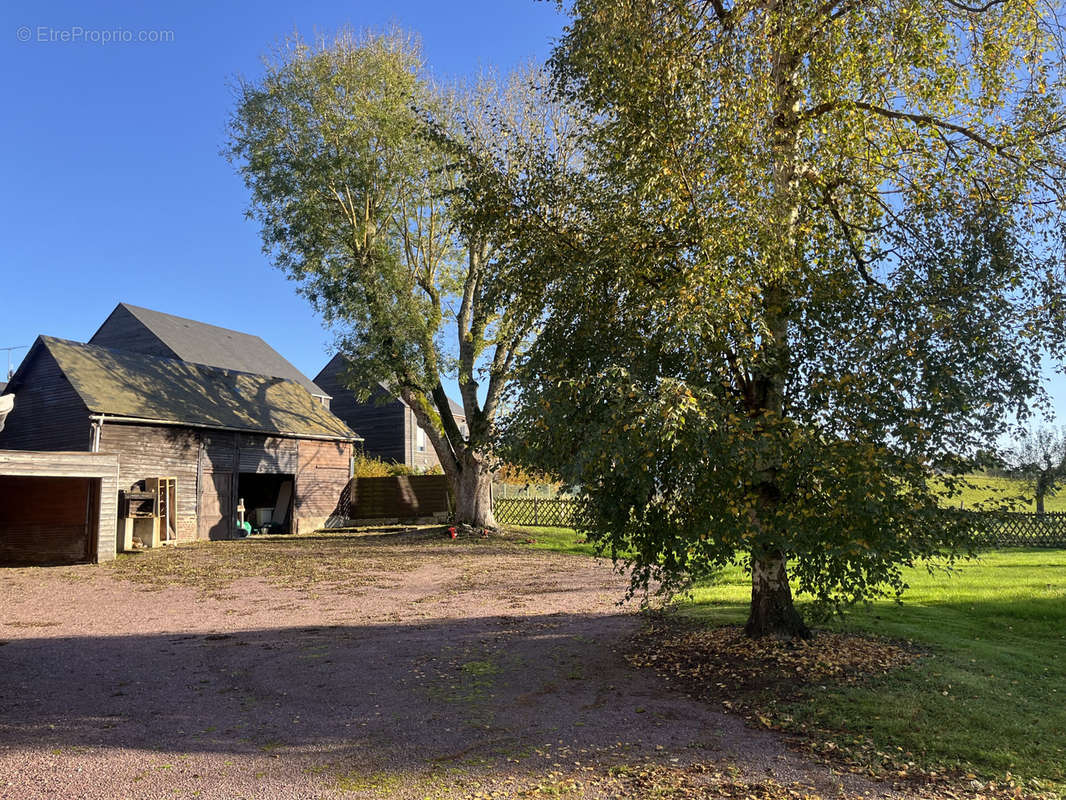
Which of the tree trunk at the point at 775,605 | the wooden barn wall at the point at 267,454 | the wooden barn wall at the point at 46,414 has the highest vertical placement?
the wooden barn wall at the point at 46,414

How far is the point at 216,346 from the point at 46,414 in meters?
17.4

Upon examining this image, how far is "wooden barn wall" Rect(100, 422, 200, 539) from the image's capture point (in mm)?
22297

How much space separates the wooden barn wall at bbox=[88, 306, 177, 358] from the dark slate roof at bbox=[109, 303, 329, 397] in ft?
0.78

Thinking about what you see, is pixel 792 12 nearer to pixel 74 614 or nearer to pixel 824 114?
pixel 824 114

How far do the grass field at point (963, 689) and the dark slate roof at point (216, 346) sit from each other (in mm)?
32276

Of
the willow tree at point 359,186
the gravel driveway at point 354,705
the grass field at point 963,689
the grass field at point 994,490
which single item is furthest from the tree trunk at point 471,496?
the grass field at point 994,490

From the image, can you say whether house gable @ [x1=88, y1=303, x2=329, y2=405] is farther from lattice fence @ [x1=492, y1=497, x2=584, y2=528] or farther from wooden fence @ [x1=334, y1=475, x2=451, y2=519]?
lattice fence @ [x1=492, y1=497, x2=584, y2=528]

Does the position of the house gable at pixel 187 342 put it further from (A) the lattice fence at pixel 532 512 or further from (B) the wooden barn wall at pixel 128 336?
(A) the lattice fence at pixel 532 512

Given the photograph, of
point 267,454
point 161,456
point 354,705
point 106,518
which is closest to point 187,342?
point 267,454

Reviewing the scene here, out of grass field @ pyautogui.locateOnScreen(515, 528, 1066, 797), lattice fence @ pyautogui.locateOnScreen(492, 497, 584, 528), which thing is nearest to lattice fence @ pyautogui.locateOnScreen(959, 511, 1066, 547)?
grass field @ pyautogui.locateOnScreen(515, 528, 1066, 797)

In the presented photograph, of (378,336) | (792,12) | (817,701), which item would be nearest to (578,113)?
(792,12)

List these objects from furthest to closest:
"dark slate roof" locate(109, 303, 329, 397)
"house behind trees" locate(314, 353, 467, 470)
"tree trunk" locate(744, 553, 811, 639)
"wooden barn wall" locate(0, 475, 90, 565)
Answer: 1. "house behind trees" locate(314, 353, 467, 470)
2. "dark slate roof" locate(109, 303, 329, 397)
3. "wooden barn wall" locate(0, 475, 90, 565)
4. "tree trunk" locate(744, 553, 811, 639)

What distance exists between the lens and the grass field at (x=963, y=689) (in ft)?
17.8

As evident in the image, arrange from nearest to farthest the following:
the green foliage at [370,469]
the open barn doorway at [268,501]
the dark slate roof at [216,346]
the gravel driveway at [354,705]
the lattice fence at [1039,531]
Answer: the gravel driveway at [354,705] < the lattice fence at [1039,531] < the open barn doorway at [268,501] < the green foliage at [370,469] < the dark slate roof at [216,346]
